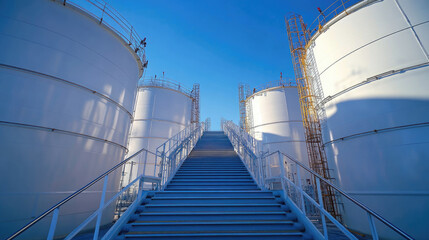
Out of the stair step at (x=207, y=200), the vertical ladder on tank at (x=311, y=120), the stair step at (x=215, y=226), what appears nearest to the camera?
the stair step at (x=215, y=226)

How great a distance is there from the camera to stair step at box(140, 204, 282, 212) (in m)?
4.27

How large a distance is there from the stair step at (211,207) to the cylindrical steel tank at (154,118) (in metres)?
11.4

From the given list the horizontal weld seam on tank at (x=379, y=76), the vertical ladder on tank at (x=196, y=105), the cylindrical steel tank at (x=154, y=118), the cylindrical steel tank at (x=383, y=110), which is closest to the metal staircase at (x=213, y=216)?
the cylindrical steel tank at (x=383, y=110)

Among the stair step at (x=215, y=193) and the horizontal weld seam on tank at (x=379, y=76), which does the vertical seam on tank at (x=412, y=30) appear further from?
the stair step at (x=215, y=193)

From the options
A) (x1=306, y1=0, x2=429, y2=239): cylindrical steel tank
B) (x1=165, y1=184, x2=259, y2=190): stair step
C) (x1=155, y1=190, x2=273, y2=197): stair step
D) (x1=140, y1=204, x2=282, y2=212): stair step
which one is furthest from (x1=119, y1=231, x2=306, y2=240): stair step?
(x1=306, y1=0, x2=429, y2=239): cylindrical steel tank

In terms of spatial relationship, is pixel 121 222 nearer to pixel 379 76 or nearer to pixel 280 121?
pixel 379 76

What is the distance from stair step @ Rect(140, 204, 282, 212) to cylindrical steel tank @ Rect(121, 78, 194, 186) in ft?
37.4

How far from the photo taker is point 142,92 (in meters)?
17.3

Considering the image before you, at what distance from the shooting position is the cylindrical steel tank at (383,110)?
640 centimetres

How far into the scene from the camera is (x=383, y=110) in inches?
285

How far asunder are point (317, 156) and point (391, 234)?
19.5ft

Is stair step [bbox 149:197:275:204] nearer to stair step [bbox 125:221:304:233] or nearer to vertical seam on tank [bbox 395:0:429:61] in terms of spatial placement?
stair step [bbox 125:221:304:233]

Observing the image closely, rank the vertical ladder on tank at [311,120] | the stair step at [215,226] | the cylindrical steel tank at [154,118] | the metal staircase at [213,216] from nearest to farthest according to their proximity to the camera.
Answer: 1. the metal staircase at [213,216]
2. the stair step at [215,226]
3. the vertical ladder on tank at [311,120]
4. the cylindrical steel tank at [154,118]

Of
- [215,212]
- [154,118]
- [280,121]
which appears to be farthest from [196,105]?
[215,212]
